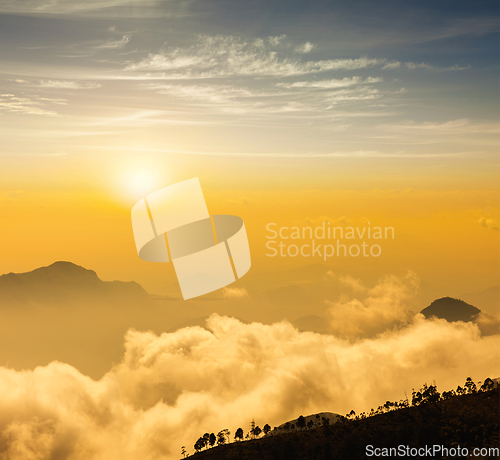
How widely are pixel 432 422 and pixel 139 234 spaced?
115670mm

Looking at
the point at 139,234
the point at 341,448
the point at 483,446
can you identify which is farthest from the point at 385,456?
the point at 139,234

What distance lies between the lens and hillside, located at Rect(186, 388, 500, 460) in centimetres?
11271

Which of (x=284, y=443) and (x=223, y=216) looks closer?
(x=223, y=216)

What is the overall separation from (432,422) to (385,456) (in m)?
18.8

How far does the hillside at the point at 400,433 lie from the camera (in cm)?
11271

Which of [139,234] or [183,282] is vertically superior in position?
[139,234]

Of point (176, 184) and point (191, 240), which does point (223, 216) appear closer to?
point (191, 240)

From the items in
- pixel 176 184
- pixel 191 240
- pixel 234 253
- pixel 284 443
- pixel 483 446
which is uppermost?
pixel 176 184

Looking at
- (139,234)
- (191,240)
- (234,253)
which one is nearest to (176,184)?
(139,234)

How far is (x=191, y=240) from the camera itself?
9856 centimetres

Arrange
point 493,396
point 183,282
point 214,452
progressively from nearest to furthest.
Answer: point 183,282, point 493,396, point 214,452

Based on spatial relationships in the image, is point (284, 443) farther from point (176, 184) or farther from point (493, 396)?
point (176, 184)

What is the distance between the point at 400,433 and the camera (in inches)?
4934

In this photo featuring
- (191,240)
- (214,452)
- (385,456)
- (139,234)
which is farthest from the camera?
(214,452)
